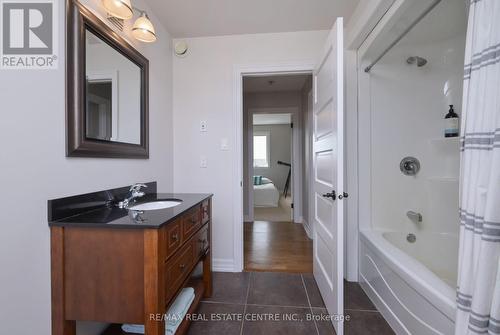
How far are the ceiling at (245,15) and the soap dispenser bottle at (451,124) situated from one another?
120 centimetres

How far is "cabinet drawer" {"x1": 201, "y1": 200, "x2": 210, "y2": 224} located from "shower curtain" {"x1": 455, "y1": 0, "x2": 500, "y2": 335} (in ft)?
4.55

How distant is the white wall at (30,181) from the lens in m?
0.86

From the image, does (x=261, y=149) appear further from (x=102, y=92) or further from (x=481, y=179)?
(x=481, y=179)

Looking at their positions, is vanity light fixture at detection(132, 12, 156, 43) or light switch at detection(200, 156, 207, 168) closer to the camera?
vanity light fixture at detection(132, 12, 156, 43)

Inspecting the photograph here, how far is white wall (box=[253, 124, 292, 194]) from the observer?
753 cm

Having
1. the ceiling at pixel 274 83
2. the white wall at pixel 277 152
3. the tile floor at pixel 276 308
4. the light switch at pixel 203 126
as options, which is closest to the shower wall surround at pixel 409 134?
the tile floor at pixel 276 308

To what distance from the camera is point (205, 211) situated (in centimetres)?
167

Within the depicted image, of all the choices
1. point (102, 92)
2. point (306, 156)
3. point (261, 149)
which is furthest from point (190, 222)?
point (261, 149)

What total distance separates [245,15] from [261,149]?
580 centimetres

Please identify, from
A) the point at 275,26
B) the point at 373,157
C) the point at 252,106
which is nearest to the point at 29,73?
the point at 275,26

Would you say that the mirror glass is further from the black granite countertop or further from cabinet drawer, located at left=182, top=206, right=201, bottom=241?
cabinet drawer, located at left=182, top=206, right=201, bottom=241

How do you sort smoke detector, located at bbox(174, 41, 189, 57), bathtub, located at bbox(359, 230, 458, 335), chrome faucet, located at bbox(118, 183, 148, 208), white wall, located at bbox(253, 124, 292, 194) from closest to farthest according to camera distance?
bathtub, located at bbox(359, 230, 458, 335) → chrome faucet, located at bbox(118, 183, 148, 208) → smoke detector, located at bbox(174, 41, 189, 57) → white wall, located at bbox(253, 124, 292, 194)

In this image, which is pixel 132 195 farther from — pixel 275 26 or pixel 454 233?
pixel 454 233

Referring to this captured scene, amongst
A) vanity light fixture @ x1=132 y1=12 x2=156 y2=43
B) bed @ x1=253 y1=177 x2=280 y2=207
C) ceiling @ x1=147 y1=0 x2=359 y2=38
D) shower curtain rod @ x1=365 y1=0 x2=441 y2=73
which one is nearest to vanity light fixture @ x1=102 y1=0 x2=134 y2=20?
vanity light fixture @ x1=132 y1=12 x2=156 y2=43
